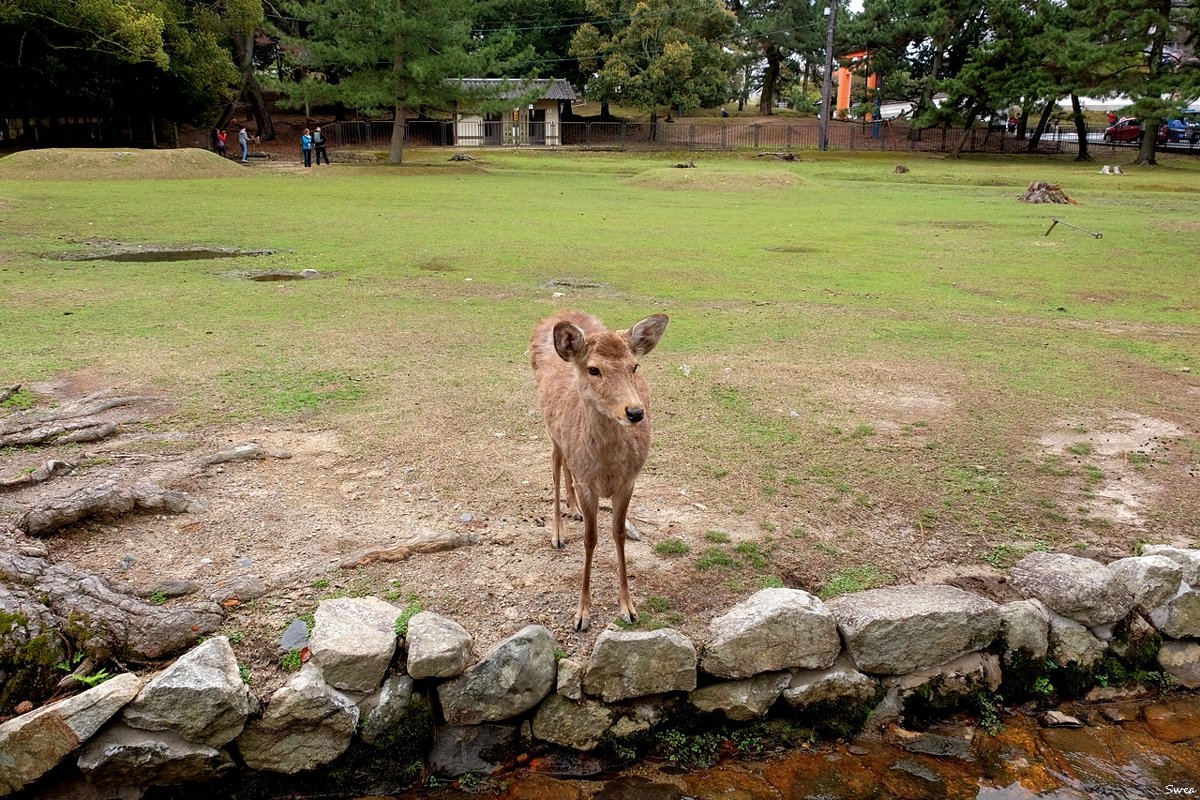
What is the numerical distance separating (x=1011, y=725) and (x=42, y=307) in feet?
31.1

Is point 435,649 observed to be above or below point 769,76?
below

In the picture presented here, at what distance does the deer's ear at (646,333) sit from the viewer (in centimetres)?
409

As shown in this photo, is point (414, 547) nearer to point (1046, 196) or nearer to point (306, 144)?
point (1046, 196)

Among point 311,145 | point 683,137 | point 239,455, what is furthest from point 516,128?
point 239,455

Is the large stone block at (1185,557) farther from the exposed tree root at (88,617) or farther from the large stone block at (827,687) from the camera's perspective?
the exposed tree root at (88,617)

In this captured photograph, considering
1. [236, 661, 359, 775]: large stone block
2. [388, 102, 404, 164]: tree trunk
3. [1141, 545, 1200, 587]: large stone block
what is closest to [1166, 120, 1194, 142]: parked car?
[388, 102, 404, 164]: tree trunk

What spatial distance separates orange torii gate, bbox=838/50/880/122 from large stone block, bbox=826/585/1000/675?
142 feet

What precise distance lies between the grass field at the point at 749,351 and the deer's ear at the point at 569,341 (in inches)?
48.8

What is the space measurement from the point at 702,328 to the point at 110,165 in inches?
917

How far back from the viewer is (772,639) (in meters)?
3.78

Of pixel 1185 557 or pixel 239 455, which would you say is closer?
pixel 1185 557

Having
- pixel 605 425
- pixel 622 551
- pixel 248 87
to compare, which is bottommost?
pixel 622 551

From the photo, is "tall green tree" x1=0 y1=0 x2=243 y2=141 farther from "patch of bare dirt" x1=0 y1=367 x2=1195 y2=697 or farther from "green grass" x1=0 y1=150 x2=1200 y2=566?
"patch of bare dirt" x1=0 y1=367 x2=1195 y2=697

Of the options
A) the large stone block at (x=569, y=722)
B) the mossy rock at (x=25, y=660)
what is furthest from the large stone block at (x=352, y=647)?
the mossy rock at (x=25, y=660)
